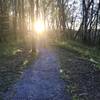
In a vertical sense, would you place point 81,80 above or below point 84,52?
above

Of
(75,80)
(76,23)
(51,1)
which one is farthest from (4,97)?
(76,23)

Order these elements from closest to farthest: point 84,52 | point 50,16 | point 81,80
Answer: point 81,80
point 84,52
point 50,16

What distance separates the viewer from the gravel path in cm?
816

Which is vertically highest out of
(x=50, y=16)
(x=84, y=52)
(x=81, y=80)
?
(x=50, y=16)

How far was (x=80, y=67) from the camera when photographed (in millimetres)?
13461

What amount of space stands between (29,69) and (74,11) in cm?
4521

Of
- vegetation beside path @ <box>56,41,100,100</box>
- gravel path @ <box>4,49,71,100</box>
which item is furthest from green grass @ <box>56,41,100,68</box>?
gravel path @ <box>4,49,71,100</box>

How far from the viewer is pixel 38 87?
30.3 ft

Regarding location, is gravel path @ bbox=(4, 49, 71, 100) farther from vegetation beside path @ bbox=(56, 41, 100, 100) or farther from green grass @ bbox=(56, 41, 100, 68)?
green grass @ bbox=(56, 41, 100, 68)

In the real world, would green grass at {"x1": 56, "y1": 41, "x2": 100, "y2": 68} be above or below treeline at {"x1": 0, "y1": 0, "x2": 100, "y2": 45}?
below

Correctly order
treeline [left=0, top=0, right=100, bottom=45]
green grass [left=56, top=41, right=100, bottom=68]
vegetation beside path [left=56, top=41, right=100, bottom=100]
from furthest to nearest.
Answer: treeline [left=0, top=0, right=100, bottom=45]
green grass [left=56, top=41, right=100, bottom=68]
vegetation beside path [left=56, top=41, right=100, bottom=100]

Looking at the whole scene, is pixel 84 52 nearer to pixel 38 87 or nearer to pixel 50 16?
pixel 38 87

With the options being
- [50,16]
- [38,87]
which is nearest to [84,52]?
[38,87]

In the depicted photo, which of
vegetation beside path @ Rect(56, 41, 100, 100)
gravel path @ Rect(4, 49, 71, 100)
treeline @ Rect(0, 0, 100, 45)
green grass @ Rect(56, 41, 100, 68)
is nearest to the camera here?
gravel path @ Rect(4, 49, 71, 100)
